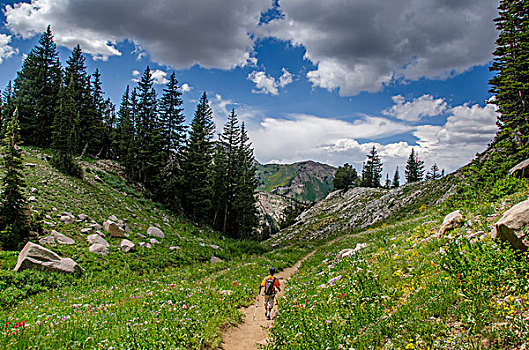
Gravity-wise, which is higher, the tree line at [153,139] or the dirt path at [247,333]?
the tree line at [153,139]

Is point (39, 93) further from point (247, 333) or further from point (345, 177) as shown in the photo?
point (345, 177)

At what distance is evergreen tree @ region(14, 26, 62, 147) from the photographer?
4478 cm

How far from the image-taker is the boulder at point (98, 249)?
18.0m

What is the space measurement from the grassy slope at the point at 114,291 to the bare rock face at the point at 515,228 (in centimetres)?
804

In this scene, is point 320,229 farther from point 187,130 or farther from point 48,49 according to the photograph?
point 48,49

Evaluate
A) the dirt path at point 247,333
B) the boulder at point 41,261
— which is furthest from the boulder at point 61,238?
the dirt path at point 247,333

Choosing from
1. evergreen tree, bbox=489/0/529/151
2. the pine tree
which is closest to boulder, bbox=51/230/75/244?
the pine tree

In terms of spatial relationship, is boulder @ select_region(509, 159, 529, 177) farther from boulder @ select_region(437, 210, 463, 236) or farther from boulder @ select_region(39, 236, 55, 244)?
boulder @ select_region(39, 236, 55, 244)

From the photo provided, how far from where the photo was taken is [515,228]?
609cm

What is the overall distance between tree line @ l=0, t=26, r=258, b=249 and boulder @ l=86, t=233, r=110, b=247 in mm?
22408

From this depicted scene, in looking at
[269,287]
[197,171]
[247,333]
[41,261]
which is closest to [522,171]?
[269,287]

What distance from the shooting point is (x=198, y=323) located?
8141mm

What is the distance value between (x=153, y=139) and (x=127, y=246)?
2729cm

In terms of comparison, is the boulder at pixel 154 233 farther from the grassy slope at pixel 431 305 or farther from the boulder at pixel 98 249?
the grassy slope at pixel 431 305
